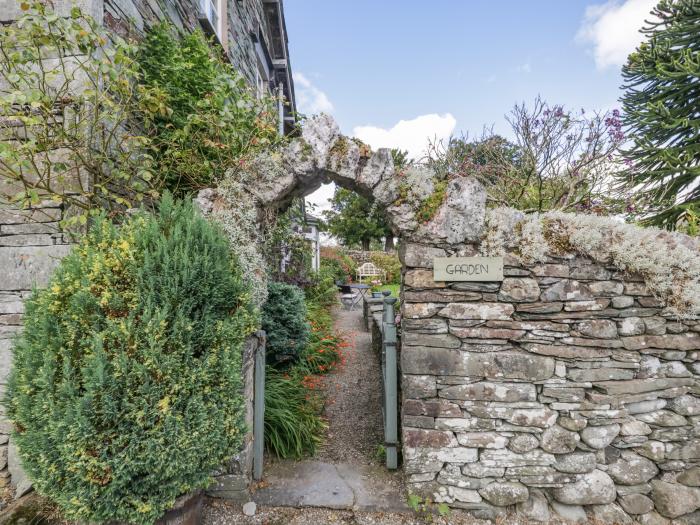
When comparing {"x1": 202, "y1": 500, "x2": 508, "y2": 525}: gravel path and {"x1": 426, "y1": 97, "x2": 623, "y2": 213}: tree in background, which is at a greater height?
{"x1": 426, "y1": 97, "x2": 623, "y2": 213}: tree in background

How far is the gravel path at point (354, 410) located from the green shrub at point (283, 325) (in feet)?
2.63

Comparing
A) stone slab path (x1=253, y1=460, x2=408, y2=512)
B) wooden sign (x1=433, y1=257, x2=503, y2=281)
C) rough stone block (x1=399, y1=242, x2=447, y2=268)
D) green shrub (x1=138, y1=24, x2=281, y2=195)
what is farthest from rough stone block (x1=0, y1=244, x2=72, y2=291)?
wooden sign (x1=433, y1=257, x2=503, y2=281)

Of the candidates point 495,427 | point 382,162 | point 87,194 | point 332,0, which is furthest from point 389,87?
point 495,427

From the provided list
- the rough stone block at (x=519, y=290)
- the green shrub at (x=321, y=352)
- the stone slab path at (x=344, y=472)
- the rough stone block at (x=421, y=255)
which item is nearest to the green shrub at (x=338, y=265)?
the green shrub at (x=321, y=352)

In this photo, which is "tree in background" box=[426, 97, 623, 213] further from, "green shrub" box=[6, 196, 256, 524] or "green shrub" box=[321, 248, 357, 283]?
"green shrub" box=[321, 248, 357, 283]

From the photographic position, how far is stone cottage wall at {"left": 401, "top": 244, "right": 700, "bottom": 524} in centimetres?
243

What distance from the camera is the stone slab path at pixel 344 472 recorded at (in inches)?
101

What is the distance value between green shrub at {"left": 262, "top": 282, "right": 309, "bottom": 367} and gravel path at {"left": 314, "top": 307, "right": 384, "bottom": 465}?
31.5 inches

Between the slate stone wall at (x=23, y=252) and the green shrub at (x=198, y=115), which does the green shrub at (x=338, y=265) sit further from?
the slate stone wall at (x=23, y=252)

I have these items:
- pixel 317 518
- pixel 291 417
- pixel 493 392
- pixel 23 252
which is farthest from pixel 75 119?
pixel 493 392

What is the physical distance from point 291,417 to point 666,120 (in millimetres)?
7861

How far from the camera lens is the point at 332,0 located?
6941mm

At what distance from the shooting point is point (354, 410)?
13.1ft

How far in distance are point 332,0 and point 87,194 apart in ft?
23.8
